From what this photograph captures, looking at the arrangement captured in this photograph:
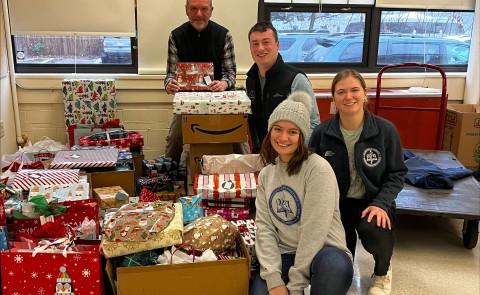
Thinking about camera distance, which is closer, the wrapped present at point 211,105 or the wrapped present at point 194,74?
the wrapped present at point 211,105

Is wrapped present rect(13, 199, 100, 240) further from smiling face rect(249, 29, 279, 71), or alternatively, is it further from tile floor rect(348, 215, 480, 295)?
tile floor rect(348, 215, 480, 295)

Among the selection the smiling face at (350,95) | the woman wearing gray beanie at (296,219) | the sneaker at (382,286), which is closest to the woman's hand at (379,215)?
the woman wearing gray beanie at (296,219)

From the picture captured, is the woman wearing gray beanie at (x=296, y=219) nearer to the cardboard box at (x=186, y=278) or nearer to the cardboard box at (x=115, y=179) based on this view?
the cardboard box at (x=186, y=278)

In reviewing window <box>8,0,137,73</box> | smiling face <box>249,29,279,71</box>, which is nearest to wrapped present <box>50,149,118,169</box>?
smiling face <box>249,29,279,71</box>

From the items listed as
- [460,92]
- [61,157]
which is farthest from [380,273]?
[460,92]

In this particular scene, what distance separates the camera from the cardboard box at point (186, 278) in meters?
1.75

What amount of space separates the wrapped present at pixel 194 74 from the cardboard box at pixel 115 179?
2.44 ft

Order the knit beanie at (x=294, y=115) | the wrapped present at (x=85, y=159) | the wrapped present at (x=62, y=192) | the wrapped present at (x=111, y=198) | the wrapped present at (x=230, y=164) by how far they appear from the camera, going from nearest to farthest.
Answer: the knit beanie at (x=294, y=115)
the wrapped present at (x=62, y=192)
the wrapped present at (x=111, y=198)
the wrapped present at (x=230, y=164)
the wrapped present at (x=85, y=159)

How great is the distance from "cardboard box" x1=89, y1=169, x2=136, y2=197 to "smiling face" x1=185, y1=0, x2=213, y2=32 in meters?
1.17

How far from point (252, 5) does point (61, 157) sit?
79.6 inches

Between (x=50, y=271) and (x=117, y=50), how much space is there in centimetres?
257

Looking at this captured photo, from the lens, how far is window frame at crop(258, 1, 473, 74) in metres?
4.10

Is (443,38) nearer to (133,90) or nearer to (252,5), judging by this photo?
(252,5)

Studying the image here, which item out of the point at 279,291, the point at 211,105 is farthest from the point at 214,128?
the point at 279,291
